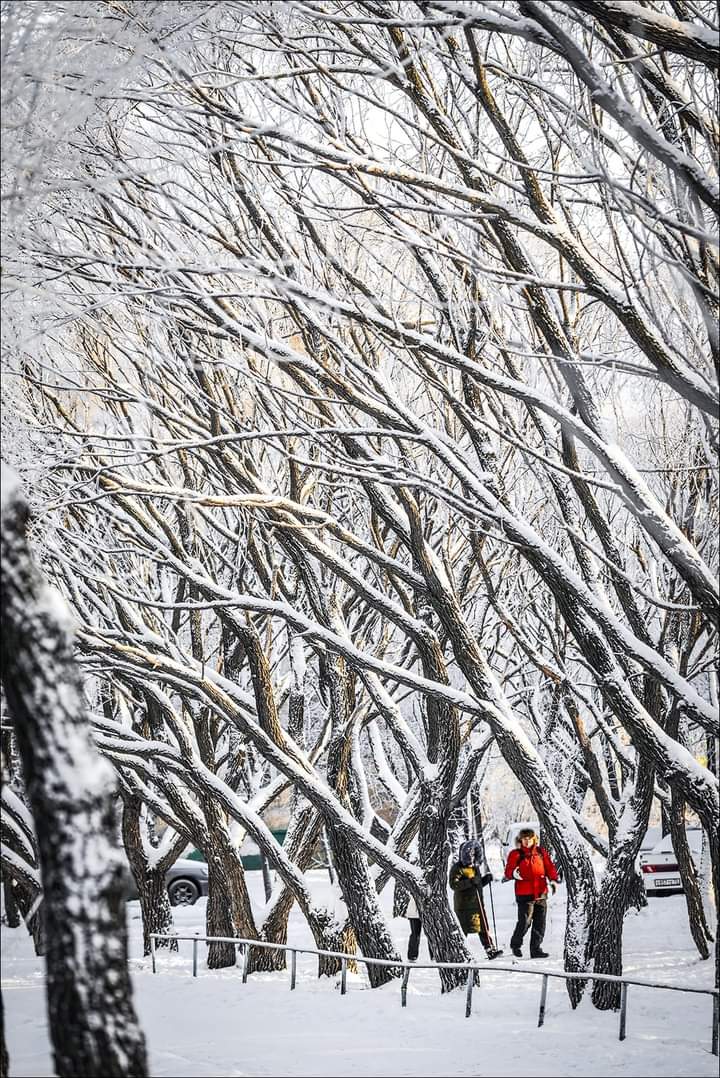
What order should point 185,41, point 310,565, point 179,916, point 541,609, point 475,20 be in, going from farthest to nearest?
point 179,916, point 541,609, point 310,565, point 185,41, point 475,20

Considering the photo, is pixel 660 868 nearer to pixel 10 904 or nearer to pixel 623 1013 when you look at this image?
pixel 10 904

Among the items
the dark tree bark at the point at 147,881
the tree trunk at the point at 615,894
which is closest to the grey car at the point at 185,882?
the dark tree bark at the point at 147,881

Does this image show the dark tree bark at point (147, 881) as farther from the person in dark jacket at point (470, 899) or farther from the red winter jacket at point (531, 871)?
the red winter jacket at point (531, 871)

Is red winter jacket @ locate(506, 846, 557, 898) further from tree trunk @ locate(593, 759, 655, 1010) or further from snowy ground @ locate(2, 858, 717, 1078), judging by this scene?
tree trunk @ locate(593, 759, 655, 1010)

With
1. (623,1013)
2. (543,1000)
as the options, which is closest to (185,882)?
(543,1000)

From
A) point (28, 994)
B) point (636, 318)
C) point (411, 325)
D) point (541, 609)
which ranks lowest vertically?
point (28, 994)

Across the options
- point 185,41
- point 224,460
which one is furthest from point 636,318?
point 224,460

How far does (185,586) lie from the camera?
48.8ft

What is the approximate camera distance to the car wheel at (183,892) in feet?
84.0

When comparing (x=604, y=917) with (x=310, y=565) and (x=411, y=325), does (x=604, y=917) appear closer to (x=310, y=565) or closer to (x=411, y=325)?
(x=310, y=565)

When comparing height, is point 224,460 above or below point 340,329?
below

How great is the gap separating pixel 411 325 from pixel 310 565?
295 centimetres

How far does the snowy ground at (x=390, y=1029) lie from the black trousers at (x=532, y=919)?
1.01ft

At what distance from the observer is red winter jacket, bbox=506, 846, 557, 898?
12.4m
